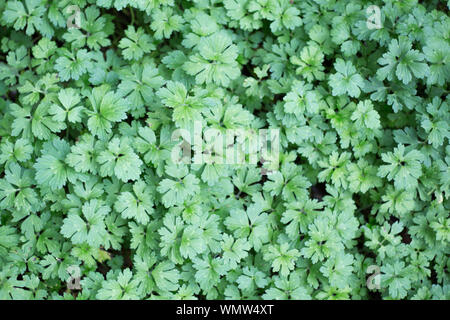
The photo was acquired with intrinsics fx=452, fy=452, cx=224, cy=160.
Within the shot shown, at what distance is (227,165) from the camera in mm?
3301

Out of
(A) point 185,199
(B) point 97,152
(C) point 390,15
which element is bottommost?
(A) point 185,199

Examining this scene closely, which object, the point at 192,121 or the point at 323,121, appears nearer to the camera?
the point at 192,121

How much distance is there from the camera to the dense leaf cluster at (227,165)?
3.20 meters

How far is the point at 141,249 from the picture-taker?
3.28m

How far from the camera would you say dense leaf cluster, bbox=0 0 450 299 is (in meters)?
3.20

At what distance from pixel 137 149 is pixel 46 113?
0.75m

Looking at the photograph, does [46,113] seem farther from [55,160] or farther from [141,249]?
[141,249]

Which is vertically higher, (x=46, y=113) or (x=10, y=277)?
(x=46, y=113)

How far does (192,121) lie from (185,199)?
57cm
